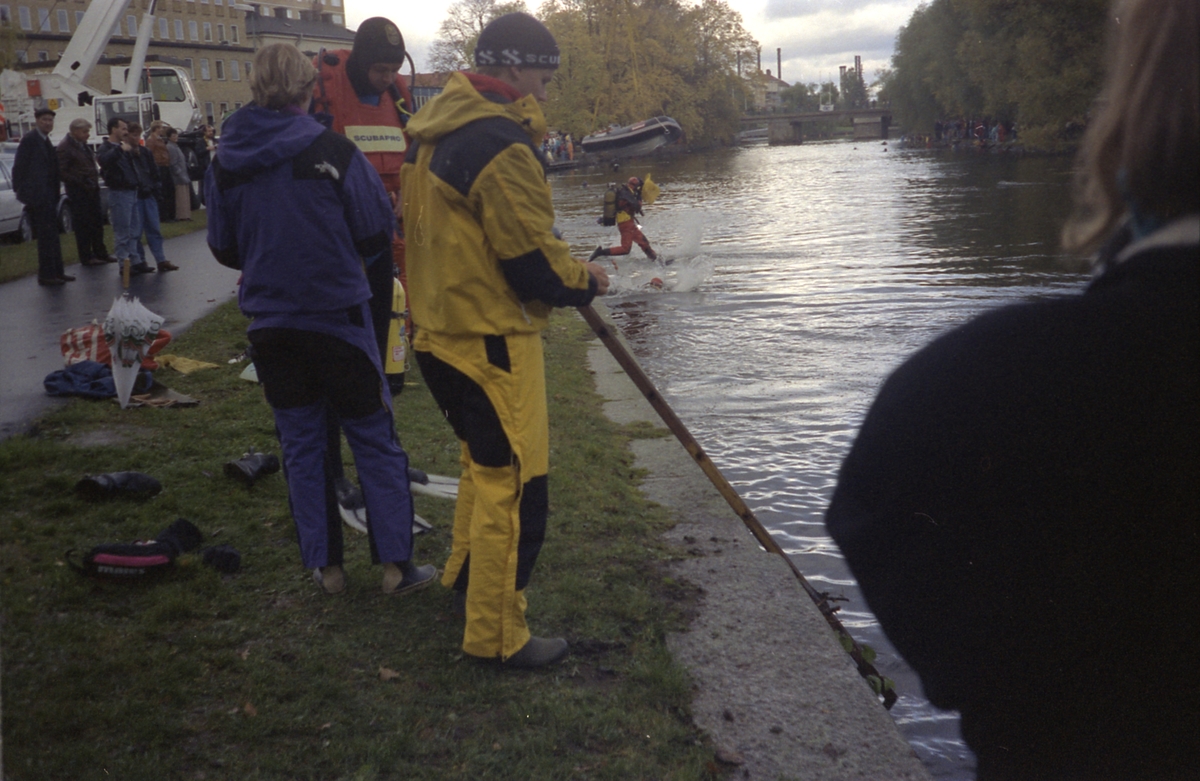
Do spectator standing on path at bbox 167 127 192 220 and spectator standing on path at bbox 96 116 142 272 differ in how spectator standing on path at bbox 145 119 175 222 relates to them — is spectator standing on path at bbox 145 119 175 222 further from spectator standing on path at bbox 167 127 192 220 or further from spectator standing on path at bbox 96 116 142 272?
spectator standing on path at bbox 96 116 142 272

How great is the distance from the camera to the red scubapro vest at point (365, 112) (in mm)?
6129

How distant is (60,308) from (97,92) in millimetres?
21787

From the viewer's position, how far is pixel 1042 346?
113 centimetres

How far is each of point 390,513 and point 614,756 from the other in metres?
1.39

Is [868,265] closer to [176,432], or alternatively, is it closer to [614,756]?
[176,432]

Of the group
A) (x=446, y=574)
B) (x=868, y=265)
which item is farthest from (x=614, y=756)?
(x=868, y=265)

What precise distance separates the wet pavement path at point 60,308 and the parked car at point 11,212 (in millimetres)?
3421

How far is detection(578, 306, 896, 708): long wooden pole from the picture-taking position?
3549mm

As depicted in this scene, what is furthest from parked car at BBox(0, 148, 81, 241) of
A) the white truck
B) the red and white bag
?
the red and white bag

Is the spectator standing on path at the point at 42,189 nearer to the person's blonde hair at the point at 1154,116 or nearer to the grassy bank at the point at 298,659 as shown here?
the grassy bank at the point at 298,659

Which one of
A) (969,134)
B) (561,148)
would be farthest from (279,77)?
(969,134)

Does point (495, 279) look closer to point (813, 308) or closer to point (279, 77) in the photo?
point (279, 77)

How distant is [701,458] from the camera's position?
12.6ft

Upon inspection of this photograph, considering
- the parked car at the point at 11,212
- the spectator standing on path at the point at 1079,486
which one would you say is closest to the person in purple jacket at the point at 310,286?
the spectator standing on path at the point at 1079,486
